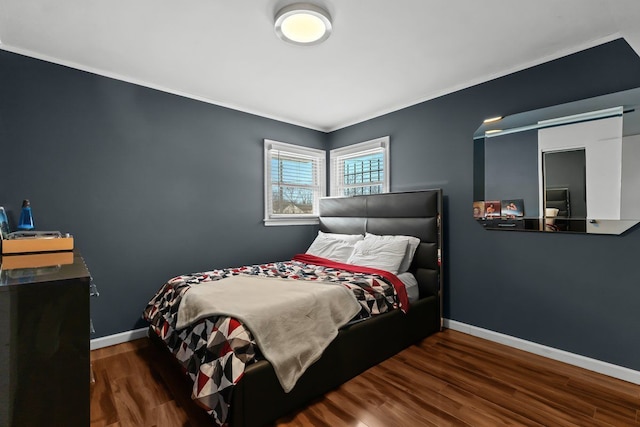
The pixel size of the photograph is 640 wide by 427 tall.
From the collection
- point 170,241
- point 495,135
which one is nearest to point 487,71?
point 495,135

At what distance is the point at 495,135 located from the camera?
2.89 meters

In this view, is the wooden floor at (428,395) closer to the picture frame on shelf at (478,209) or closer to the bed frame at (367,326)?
the bed frame at (367,326)

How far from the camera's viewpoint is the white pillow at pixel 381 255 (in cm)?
304

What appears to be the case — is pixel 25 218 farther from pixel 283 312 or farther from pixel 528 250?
pixel 528 250

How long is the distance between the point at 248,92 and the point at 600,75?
312 centimetres

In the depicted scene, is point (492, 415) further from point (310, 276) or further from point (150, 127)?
point (150, 127)

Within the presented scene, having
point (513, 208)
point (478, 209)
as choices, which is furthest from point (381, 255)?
point (513, 208)

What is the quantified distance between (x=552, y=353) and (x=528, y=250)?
0.87m

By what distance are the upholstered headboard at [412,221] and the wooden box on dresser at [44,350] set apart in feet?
9.40

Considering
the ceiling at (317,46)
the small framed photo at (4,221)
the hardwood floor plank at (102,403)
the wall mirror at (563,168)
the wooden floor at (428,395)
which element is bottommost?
the wooden floor at (428,395)

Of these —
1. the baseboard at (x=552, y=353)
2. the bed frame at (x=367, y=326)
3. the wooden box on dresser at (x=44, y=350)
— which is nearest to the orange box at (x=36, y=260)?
the wooden box on dresser at (x=44, y=350)

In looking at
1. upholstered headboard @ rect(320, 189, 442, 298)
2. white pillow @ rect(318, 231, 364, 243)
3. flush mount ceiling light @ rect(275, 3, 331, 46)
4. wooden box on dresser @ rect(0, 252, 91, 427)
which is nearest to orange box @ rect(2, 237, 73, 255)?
wooden box on dresser @ rect(0, 252, 91, 427)

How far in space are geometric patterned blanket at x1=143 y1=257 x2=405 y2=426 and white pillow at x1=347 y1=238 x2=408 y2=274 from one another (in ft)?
0.85

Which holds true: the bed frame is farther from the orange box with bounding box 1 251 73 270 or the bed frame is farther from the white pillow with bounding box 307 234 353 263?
the orange box with bounding box 1 251 73 270
